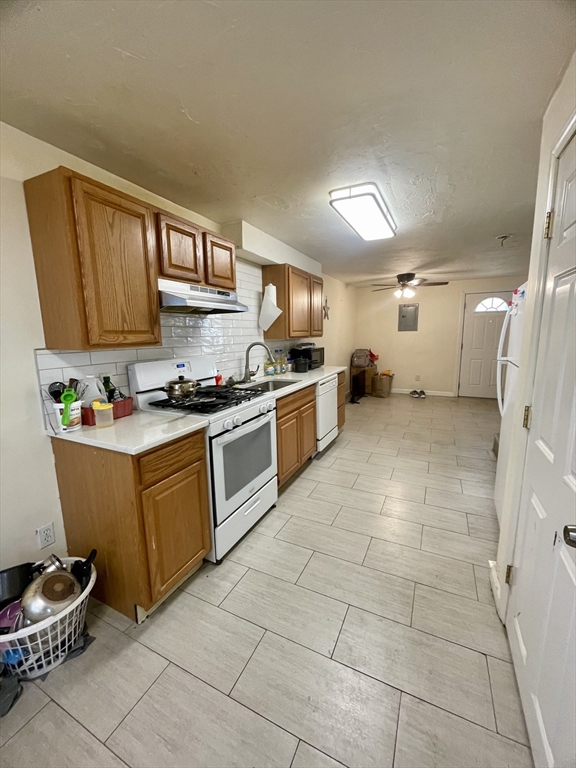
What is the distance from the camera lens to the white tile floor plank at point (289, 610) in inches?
56.6

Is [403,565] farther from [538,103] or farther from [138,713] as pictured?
[538,103]

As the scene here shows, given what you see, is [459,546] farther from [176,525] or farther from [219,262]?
[219,262]

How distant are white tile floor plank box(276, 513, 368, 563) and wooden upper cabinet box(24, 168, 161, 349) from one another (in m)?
1.64

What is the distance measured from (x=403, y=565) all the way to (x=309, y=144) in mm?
2460

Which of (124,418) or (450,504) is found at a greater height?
(124,418)

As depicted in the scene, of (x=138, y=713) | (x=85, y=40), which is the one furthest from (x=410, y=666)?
(x=85, y=40)

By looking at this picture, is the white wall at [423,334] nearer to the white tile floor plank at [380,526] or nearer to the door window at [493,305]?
the door window at [493,305]

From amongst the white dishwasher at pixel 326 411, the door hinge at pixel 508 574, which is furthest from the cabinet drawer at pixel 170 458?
the white dishwasher at pixel 326 411

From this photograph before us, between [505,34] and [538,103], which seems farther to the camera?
[538,103]

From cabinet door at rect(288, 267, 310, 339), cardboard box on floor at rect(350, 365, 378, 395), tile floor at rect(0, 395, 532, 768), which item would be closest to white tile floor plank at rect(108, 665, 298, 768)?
tile floor at rect(0, 395, 532, 768)

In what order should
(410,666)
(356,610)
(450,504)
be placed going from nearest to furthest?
(410,666), (356,610), (450,504)

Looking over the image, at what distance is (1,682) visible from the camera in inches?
A: 48.5

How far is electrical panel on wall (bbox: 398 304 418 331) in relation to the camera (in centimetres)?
631

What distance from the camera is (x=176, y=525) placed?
1.57 meters
